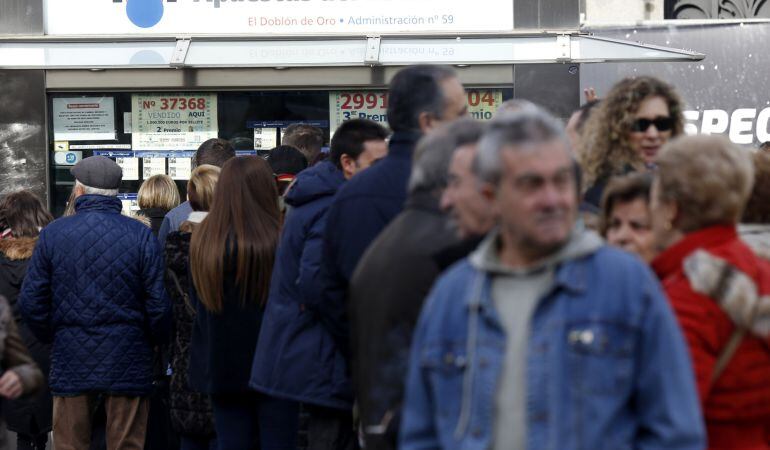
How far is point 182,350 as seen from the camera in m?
7.17

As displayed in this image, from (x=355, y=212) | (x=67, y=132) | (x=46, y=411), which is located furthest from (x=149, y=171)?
(x=355, y=212)

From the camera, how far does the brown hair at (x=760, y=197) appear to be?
4336 mm

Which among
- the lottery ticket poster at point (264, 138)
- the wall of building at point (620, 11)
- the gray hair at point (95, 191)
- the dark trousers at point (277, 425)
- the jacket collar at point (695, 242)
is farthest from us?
the lottery ticket poster at point (264, 138)

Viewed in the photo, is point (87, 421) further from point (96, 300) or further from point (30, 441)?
point (30, 441)

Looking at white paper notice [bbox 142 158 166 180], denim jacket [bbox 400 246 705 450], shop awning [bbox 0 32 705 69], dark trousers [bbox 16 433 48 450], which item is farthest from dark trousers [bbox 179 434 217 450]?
white paper notice [bbox 142 158 166 180]

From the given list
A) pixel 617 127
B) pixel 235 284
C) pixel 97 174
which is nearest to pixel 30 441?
pixel 97 174

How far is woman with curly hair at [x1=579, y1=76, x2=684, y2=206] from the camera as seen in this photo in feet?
16.3

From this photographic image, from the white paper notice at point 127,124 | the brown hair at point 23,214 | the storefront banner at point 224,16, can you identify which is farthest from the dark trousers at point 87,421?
the storefront banner at point 224,16

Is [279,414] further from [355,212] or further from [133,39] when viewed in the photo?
[133,39]

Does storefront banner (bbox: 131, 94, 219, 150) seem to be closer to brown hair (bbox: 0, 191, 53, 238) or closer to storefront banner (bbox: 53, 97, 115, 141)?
storefront banner (bbox: 53, 97, 115, 141)

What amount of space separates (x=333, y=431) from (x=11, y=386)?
1.36 metres

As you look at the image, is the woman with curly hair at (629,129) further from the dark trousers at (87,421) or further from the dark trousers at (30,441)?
the dark trousers at (30,441)

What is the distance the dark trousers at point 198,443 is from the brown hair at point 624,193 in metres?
3.54

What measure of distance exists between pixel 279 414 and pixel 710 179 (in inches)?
131
